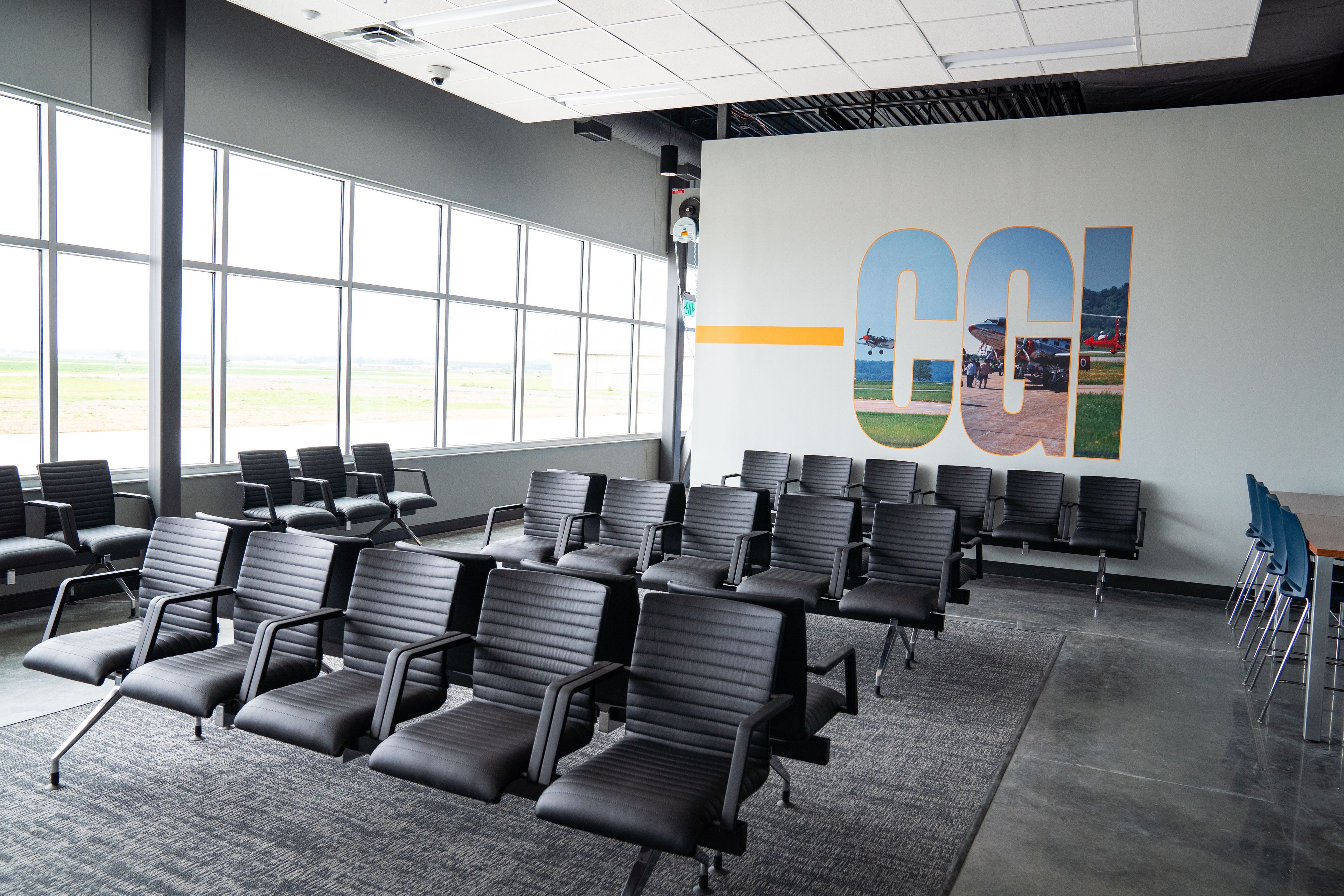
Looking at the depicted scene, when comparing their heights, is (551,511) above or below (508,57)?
below

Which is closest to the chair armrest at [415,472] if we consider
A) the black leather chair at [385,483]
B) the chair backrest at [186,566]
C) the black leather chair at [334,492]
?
the black leather chair at [385,483]

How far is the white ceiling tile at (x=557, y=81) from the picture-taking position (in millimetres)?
6430

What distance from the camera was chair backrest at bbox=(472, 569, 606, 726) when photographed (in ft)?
9.39

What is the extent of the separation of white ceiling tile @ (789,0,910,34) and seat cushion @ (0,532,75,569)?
5126 millimetres

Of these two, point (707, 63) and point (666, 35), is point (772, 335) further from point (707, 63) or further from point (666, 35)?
point (666, 35)

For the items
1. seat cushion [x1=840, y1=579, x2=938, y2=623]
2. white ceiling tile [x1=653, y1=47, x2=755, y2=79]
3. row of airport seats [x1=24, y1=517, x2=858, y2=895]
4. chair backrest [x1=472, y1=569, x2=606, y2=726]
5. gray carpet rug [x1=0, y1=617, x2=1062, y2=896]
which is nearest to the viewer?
row of airport seats [x1=24, y1=517, x2=858, y2=895]

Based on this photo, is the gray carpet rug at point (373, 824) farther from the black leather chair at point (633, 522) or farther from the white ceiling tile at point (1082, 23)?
the white ceiling tile at point (1082, 23)

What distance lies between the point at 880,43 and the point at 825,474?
3.48 meters

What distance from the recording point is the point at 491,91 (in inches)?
273

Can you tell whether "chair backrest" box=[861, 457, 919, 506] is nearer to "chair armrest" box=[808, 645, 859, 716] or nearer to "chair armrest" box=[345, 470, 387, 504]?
"chair armrest" box=[345, 470, 387, 504]

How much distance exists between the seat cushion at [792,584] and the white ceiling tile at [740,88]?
139 inches

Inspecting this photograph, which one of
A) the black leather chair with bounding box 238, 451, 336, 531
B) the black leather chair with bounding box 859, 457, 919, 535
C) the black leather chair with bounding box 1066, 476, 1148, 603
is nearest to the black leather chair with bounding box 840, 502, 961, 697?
the black leather chair with bounding box 1066, 476, 1148, 603

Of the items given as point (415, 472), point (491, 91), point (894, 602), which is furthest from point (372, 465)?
point (894, 602)

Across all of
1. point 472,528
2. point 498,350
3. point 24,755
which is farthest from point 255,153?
point 24,755
